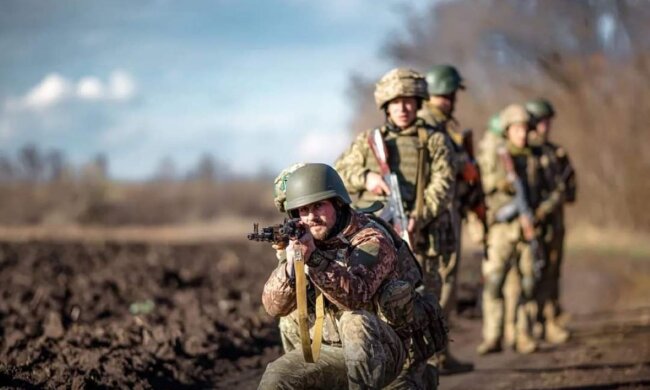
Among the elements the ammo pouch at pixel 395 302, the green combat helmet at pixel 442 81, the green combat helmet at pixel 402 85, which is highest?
the green combat helmet at pixel 442 81

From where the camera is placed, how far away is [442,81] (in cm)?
1022

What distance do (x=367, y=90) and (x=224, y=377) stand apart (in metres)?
38.6

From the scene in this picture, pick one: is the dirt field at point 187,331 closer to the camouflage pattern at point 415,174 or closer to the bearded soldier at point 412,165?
the camouflage pattern at point 415,174

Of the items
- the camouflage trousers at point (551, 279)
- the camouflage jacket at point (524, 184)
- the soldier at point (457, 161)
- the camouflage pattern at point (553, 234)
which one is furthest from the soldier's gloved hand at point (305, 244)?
the camouflage trousers at point (551, 279)

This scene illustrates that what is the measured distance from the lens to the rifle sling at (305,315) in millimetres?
5520

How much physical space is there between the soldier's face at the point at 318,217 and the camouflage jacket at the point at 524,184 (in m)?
6.46

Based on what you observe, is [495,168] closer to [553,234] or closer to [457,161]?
[553,234]

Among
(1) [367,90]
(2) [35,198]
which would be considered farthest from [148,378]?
(2) [35,198]

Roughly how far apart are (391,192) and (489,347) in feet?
12.5

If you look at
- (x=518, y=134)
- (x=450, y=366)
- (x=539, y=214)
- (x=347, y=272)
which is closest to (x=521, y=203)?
(x=539, y=214)

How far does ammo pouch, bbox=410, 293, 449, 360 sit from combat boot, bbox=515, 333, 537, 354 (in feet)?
17.8

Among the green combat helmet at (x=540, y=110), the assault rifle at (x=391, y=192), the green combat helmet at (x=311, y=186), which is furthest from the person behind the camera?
the green combat helmet at (x=540, y=110)

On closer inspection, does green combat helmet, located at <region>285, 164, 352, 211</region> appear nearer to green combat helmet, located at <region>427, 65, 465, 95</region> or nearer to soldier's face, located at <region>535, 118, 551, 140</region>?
green combat helmet, located at <region>427, 65, 465, 95</region>

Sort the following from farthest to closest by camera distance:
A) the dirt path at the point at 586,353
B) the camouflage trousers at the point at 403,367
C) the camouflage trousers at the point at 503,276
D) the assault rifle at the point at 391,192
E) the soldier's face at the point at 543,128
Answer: the soldier's face at the point at 543,128
the camouflage trousers at the point at 503,276
the dirt path at the point at 586,353
the assault rifle at the point at 391,192
the camouflage trousers at the point at 403,367
